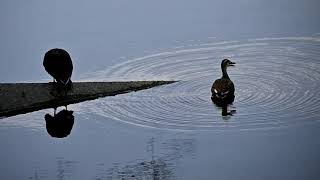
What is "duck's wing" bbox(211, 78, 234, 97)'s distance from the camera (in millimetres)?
14117

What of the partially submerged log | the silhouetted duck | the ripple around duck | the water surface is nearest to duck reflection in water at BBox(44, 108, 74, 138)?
the water surface

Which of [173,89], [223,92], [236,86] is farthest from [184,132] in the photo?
[236,86]

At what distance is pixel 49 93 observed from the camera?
48.0ft

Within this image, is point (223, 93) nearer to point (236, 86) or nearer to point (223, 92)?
point (223, 92)

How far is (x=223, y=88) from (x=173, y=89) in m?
→ 1.57

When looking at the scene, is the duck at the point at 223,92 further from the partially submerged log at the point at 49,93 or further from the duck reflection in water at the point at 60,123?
the duck reflection in water at the point at 60,123

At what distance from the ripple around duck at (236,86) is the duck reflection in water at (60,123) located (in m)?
0.64

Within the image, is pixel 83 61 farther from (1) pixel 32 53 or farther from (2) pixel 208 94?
(2) pixel 208 94

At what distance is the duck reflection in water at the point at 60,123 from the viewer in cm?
1319

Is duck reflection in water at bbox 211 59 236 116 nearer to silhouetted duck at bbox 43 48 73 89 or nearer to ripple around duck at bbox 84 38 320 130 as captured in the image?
ripple around duck at bbox 84 38 320 130

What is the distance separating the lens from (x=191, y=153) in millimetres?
11641

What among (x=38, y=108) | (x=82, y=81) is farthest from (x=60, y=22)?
(x=38, y=108)

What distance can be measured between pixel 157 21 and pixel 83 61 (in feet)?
13.1

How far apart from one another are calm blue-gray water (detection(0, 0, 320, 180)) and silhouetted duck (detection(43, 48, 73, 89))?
0.85 metres
